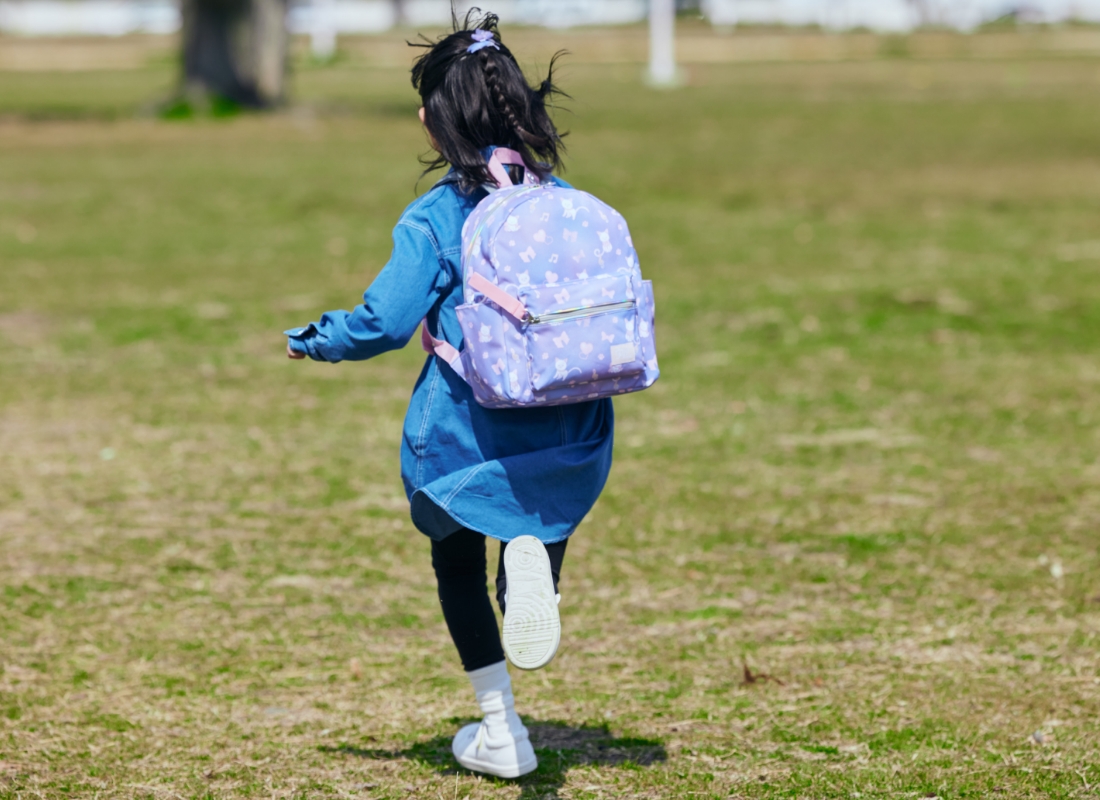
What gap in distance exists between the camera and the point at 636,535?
5.42 meters

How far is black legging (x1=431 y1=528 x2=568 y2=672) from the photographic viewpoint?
3330 millimetres

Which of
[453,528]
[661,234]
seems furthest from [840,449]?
[661,234]

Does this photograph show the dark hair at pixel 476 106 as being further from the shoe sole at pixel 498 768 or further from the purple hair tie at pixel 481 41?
the shoe sole at pixel 498 768

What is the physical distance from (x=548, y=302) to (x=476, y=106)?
1.50 ft

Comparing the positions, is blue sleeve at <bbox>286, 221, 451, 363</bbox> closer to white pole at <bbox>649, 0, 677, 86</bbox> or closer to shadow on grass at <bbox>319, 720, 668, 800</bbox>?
shadow on grass at <bbox>319, 720, 668, 800</bbox>

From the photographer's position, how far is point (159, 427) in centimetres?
684

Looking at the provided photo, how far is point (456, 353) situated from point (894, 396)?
15.7ft

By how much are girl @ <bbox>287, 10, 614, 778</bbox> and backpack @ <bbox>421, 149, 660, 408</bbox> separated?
110 millimetres

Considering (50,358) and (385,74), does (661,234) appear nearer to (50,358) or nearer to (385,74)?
(50,358)

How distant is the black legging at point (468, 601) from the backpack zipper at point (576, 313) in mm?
628

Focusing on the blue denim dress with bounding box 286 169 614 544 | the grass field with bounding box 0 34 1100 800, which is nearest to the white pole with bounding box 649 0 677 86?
the grass field with bounding box 0 34 1100 800

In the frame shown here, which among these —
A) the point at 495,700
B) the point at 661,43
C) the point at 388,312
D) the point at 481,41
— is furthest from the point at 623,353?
the point at 661,43

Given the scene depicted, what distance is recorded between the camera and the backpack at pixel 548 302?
9.55 ft

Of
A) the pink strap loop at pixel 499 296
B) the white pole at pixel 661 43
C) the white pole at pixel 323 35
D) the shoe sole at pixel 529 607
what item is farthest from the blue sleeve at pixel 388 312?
the white pole at pixel 323 35
